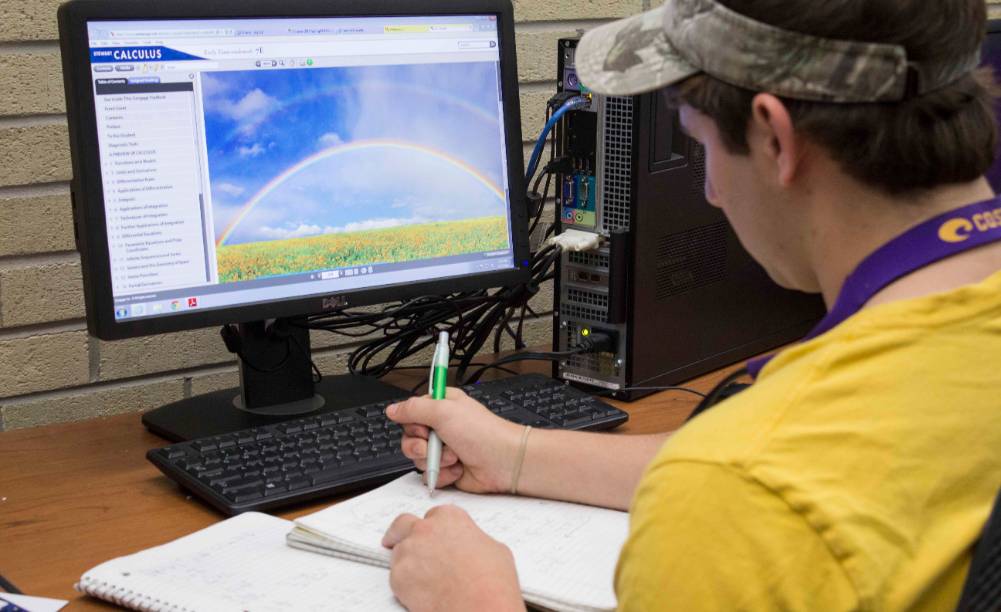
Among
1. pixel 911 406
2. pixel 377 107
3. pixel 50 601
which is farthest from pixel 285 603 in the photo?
pixel 377 107

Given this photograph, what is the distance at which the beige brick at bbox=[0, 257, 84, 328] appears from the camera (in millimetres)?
1551

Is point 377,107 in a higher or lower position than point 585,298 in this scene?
higher

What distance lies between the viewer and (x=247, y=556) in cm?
101

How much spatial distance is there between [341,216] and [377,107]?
0.14 meters

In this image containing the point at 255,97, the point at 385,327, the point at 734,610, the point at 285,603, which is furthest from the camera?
the point at 385,327

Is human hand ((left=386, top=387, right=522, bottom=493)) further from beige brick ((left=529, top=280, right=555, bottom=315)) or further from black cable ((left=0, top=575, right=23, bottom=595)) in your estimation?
beige brick ((left=529, top=280, right=555, bottom=315))

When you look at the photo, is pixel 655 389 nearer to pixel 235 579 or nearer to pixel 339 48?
pixel 339 48

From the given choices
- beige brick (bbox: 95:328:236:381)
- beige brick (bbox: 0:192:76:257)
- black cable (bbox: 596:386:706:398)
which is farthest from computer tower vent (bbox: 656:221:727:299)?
beige brick (bbox: 0:192:76:257)

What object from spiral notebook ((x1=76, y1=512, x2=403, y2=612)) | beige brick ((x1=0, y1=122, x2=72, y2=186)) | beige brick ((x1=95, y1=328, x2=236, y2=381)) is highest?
beige brick ((x1=0, y1=122, x2=72, y2=186))

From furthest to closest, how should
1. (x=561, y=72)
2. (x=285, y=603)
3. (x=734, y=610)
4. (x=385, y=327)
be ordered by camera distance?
(x=385, y=327)
(x=561, y=72)
(x=285, y=603)
(x=734, y=610)

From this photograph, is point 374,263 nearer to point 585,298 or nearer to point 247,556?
point 585,298

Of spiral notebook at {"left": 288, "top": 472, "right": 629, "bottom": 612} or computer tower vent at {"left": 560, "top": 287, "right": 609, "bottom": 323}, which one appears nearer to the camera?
spiral notebook at {"left": 288, "top": 472, "right": 629, "bottom": 612}

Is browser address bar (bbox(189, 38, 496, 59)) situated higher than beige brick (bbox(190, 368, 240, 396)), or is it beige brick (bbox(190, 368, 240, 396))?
browser address bar (bbox(189, 38, 496, 59))

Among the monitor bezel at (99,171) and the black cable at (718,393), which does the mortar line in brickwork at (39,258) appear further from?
the black cable at (718,393)
